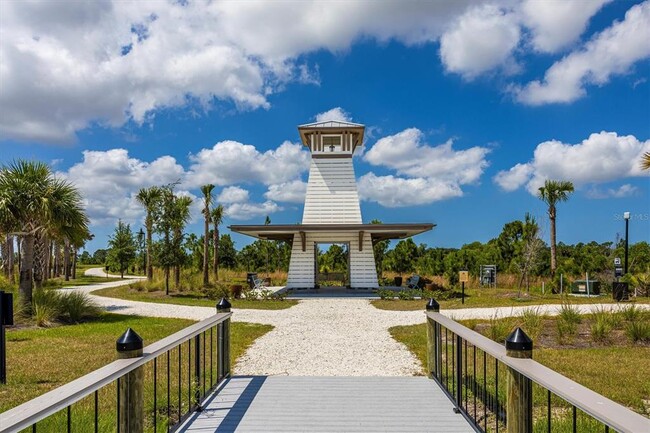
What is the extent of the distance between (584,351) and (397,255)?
24.6 meters

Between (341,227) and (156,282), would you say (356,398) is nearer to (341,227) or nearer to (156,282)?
(341,227)

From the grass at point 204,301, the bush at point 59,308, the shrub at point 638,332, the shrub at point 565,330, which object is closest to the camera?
the shrub at point 638,332

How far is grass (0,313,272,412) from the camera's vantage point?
6219mm

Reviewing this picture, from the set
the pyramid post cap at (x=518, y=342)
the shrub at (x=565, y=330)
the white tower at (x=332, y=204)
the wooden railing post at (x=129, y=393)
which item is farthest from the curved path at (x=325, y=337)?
the white tower at (x=332, y=204)

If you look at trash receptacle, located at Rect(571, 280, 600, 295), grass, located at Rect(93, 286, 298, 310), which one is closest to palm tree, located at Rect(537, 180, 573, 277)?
trash receptacle, located at Rect(571, 280, 600, 295)

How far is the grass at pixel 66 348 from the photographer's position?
20.4ft

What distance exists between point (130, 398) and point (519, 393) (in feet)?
7.86

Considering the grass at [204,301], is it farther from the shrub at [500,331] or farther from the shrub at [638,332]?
the shrub at [638,332]

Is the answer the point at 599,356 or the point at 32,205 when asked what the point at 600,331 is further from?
the point at 32,205

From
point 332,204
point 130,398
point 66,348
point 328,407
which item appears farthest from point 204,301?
point 130,398

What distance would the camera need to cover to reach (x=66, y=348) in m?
8.66

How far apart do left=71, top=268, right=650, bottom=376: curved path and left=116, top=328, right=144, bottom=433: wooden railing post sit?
12.1 ft

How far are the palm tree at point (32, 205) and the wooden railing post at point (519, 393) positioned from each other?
42.3 feet

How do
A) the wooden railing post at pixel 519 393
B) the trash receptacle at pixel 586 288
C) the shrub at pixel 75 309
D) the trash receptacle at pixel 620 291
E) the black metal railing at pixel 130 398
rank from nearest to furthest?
1. the black metal railing at pixel 130 398
2. the wooden railing post at pixel 519 393
3. the shrub at pixel 75 309
4. the trash receptacle at pixel 620 291
5. the trash receptacle at pixel 586 288
